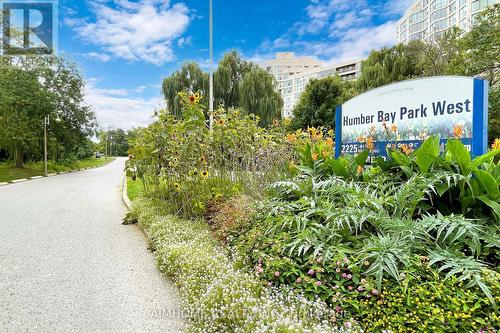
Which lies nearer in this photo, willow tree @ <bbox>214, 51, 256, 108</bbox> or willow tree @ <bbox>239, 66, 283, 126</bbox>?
willow tree @ <bbox>239, 66, 283, 126</bbox>

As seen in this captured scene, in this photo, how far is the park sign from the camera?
338 cm

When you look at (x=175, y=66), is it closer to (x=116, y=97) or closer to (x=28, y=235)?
(x=116, y=97)

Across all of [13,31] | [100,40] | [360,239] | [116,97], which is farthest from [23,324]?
[13,31]

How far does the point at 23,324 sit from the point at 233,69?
22050mm

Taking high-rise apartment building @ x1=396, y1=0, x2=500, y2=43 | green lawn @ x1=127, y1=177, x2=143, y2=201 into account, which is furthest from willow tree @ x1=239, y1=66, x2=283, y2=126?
high-rise apartment building @ x1=396, y1=0, x2=500, y2=43

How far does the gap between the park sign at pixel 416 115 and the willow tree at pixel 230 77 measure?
17654 millimetres

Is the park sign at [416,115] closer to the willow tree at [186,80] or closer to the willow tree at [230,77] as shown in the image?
the willow tree at [230,77]

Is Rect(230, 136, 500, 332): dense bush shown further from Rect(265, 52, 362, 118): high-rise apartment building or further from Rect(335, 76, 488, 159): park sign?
Rect(265, 52, 362, 118): high-rise apartment building

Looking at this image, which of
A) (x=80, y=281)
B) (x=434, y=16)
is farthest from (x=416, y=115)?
(x=434, y=16)

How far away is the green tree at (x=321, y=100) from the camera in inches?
789

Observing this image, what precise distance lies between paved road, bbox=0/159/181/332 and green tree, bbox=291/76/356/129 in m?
16.4

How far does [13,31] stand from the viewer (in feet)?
64.6

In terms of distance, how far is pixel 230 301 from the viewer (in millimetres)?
2053

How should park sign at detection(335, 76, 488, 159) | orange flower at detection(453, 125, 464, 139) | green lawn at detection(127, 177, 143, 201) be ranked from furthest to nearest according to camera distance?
green lawn at detection(127, 177, 143, 201), park sign at detection(335, 76, 488, 159), orange flower at detection(453, 125, 464, 139)
